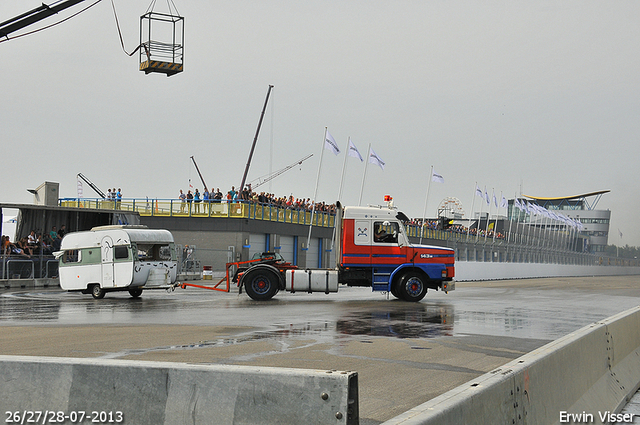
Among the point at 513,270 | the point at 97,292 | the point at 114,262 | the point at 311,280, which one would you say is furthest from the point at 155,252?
the point at 513,270

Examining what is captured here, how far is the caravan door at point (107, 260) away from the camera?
77.8ft

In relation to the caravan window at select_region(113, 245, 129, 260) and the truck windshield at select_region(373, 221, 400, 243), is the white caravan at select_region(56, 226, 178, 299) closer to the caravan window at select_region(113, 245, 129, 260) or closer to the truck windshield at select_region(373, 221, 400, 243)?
the caravan window at select_region(113, 245, 129, 260)

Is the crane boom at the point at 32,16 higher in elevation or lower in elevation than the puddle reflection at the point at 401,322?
higher

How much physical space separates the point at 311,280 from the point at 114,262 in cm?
701

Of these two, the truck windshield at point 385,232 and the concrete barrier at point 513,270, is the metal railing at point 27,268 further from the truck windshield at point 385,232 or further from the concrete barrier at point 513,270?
the concrete barrier at point 513,270

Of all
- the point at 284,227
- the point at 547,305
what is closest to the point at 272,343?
the point at 547,305

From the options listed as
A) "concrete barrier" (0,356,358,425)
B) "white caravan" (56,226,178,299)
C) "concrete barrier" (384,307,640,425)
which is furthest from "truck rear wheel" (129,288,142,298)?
"concrete barrier" (0,356,358,425)

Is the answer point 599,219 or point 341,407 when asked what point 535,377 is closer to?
point 341,407

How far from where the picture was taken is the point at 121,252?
2353cm

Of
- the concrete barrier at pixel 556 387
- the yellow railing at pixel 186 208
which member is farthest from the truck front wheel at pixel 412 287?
the yellow railing at pixel 186 208

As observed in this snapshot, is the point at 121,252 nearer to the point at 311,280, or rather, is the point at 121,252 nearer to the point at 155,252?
the point at 155,252

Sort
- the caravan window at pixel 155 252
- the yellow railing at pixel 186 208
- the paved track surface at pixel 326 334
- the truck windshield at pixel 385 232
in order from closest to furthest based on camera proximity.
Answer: the paved track surface at pixel 326 334 < the truck windshield at pixel 385 232 < the caravan window at pixel 155 252 < the yellow railing at pixel 186 208

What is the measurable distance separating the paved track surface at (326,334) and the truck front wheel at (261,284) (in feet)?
1.22

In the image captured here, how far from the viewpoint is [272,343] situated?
11758 mm
